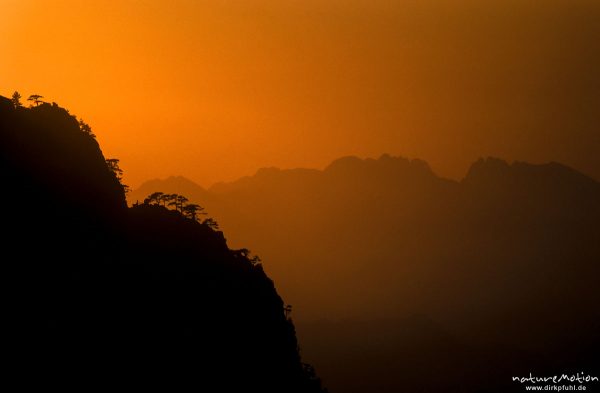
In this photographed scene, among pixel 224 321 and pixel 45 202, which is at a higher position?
pixel 45 202

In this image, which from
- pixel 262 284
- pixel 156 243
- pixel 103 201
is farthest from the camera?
pixel 262 284

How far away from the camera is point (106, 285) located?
67125 millimetres

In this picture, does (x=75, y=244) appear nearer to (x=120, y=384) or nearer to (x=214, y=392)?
(x=120, y=384)

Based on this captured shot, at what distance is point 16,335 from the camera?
55.6 meters

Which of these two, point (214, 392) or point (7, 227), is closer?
point (7, 227)

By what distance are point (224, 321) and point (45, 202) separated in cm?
2690

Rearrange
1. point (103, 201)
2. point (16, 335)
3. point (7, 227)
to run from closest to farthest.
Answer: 1. point (16, 335)
2. point (7, 227)
3. point (103, 201)

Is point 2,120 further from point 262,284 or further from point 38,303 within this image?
point 262,284

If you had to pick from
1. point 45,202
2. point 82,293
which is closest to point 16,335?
point 82,293

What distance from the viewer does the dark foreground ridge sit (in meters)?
58.9

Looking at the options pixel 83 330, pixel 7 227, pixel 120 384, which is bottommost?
pixel 120 384

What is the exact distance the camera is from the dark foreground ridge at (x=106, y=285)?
5888cm

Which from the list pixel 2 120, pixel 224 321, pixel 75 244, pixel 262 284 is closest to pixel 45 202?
pixel 75 244

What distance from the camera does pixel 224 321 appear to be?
8300 centimetres
